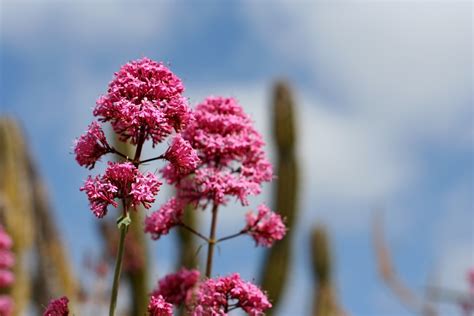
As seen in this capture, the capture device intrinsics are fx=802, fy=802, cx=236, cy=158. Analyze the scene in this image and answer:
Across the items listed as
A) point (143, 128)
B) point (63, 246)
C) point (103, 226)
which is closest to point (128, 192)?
point (143, 128)

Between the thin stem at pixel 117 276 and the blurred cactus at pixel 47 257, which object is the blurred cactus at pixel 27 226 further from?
the thin stem at pixel 117 276

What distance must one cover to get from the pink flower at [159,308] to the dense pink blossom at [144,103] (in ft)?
2.43

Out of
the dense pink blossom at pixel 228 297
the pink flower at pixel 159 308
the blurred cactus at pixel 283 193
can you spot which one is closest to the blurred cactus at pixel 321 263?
A: the blurred cactus at pixel 283 193

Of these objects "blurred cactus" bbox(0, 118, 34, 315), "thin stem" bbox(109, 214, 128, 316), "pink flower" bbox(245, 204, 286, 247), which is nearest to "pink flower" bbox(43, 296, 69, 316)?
"thin stem" bbox(109, 214, 128, 316)

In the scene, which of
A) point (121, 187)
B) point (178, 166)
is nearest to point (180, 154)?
point (178, 166)

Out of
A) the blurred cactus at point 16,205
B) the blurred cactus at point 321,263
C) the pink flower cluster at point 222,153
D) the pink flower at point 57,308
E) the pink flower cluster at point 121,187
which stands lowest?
the pink flower at point 57,308

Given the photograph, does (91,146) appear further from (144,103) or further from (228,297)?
(228,297)

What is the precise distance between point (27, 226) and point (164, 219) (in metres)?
9.56

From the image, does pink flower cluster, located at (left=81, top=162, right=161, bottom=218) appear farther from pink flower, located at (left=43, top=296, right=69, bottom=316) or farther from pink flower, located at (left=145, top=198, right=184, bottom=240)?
pink flower, located at (left=145, top=198, right=184, bottom=240)

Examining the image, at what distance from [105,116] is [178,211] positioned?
0.93 m

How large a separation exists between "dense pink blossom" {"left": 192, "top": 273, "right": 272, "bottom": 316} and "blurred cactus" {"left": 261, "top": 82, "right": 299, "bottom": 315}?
10454 mm

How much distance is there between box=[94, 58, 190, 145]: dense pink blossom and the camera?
3.68m

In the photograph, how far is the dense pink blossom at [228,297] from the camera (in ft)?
12.5

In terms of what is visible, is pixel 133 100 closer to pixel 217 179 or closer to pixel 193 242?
pixel 217 179
